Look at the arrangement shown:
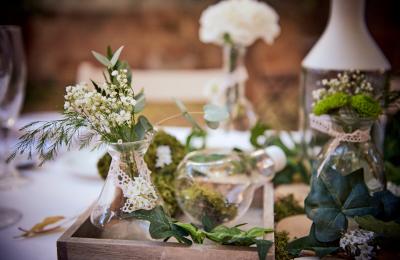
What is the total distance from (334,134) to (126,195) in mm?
376

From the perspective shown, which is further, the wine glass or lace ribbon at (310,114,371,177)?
the wine glass

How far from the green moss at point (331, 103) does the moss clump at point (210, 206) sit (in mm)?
227

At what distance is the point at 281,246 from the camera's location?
61cm

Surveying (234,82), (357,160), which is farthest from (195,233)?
(234,82)

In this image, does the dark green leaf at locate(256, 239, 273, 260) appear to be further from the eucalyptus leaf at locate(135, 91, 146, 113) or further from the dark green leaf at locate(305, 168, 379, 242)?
the eucalyptus leaf at locate(135, 91, 146, 113)

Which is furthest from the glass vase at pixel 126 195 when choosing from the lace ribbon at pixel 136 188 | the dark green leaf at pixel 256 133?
Result: the dark green leaf at pixel 256 133

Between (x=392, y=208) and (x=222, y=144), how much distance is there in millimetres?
599

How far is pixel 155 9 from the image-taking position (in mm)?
3068

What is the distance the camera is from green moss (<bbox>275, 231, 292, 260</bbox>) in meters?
0.60

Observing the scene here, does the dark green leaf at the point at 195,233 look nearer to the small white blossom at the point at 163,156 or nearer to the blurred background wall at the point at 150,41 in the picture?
the small white blossom at the point at 163,156

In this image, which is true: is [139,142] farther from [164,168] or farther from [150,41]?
[150,41]

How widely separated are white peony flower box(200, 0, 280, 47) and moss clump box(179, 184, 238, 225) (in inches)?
22.7

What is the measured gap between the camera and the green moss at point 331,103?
0.67 m

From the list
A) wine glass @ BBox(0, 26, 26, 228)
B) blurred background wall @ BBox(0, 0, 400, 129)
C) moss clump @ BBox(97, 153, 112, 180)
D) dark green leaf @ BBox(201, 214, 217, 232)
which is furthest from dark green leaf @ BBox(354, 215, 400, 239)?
blurred background wall @ BBox(0, 0, 400, 129)
